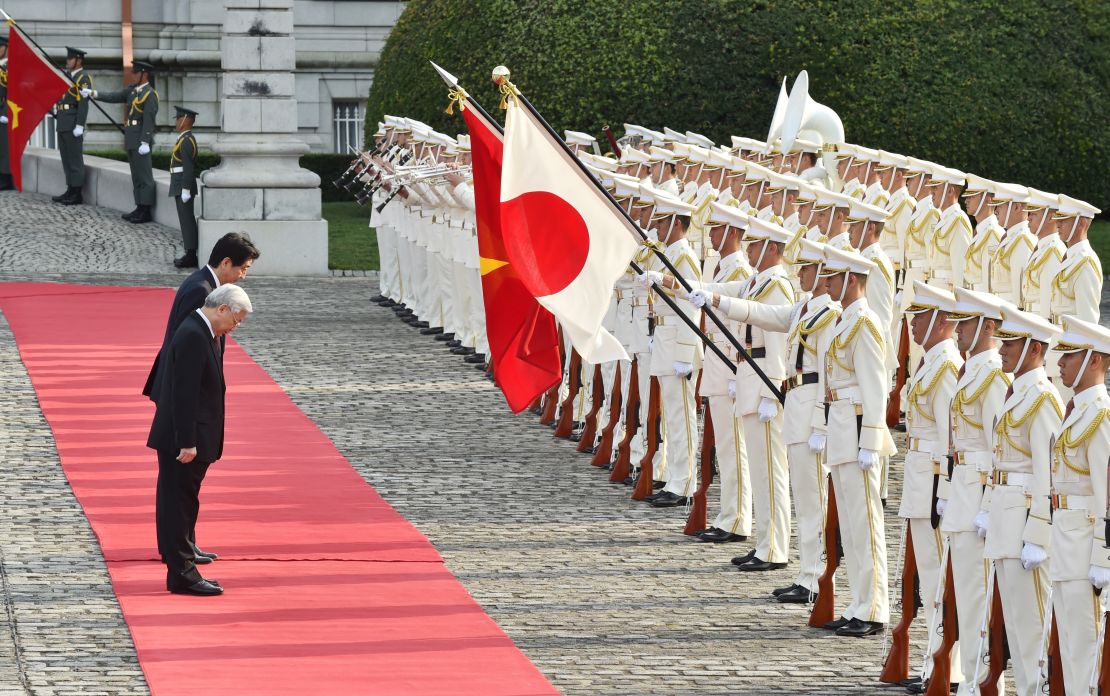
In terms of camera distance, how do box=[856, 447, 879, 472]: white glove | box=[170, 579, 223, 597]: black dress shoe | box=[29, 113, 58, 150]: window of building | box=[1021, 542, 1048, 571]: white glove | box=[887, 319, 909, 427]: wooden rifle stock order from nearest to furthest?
box=[1021, 542, 1048, 571]: white glove < box=[856, 447, 879, 472]: white glove < box=[170, 579, 223, 597]: black dress shoe < box=[887, 319, 909, 427]: wooden rifle stock < box=[29, 113, 58, 150]: window of building

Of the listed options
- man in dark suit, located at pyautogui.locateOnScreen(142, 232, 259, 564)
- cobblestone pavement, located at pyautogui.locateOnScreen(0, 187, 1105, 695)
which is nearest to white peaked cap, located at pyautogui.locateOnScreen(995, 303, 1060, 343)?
cobblestone pavement, located at pyautogui.locateOnScreen(0, 187, 1105, 695)

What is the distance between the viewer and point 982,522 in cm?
803

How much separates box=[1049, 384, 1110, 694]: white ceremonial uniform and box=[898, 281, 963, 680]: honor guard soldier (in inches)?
36.2

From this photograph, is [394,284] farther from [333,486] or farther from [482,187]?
[482,187]

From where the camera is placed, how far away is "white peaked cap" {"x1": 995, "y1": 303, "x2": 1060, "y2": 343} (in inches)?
311

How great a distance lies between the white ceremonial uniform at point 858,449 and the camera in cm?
934

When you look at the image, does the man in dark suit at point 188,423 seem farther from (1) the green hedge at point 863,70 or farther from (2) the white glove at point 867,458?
(1) the green hedge at point 863,70

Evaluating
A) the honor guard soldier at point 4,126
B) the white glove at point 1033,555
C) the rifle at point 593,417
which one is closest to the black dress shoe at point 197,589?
the white glove at point 1033,555

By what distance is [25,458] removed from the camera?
499 inches

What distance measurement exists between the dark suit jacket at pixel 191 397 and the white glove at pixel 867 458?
3.02 meters

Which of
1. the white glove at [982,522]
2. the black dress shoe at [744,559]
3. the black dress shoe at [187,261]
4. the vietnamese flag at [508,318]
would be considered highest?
the vietnamese flag at [508,318]

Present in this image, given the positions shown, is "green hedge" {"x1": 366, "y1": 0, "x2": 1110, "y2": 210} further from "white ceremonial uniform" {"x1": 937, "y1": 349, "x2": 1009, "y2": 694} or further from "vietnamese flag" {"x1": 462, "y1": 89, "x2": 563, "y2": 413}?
"white ceremonial uniform" {"x1": 937, "y1": 349, "x2": 1009, "y2": 694}

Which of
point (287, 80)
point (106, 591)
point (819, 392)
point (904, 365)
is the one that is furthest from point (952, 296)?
point (287, 80)

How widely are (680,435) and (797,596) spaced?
245 cm
